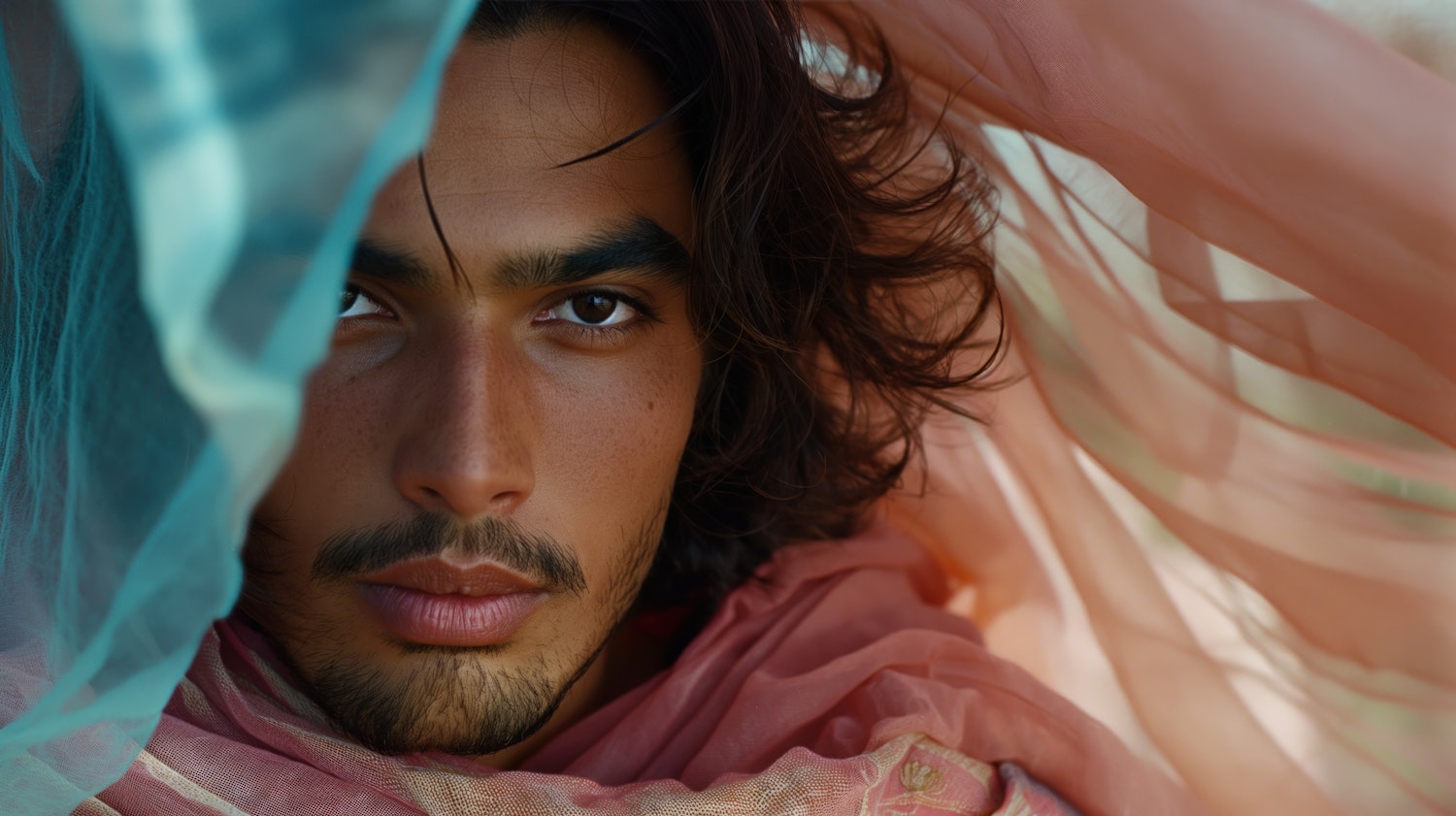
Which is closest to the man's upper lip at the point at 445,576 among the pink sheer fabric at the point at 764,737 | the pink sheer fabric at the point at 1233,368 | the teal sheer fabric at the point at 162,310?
the pink sheer fabric at the point at 764,737

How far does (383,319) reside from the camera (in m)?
1.05

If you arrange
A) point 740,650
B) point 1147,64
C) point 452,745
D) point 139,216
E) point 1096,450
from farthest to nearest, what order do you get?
1. point 740,650
2. point 1096,450
3. point 452,745
4. point 1147,64
5. point 139,216

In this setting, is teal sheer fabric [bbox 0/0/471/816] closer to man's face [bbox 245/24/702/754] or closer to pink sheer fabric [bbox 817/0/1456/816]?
man's face [bbox 245/24/702/754]

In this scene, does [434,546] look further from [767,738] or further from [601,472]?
[767,738]

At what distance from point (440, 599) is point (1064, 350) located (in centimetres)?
69

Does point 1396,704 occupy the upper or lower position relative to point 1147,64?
lower

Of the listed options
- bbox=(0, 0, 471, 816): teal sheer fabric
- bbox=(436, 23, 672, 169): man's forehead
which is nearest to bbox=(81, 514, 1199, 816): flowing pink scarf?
bbox=(0, 0, 471, 816): teal sheer fabric

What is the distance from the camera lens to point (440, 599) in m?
1.04

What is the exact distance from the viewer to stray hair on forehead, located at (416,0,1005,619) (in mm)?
1211

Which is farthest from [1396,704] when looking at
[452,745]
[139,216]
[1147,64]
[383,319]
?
[139,216]

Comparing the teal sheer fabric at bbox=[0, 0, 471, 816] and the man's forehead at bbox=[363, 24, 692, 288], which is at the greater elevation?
the man's forehead at bbox=[363, 24, 692, 288]

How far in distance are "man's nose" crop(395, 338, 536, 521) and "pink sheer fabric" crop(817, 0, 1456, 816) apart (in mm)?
518

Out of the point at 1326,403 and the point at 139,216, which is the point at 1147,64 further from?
the point at 139,216

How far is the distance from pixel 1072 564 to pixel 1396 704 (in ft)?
1.16
